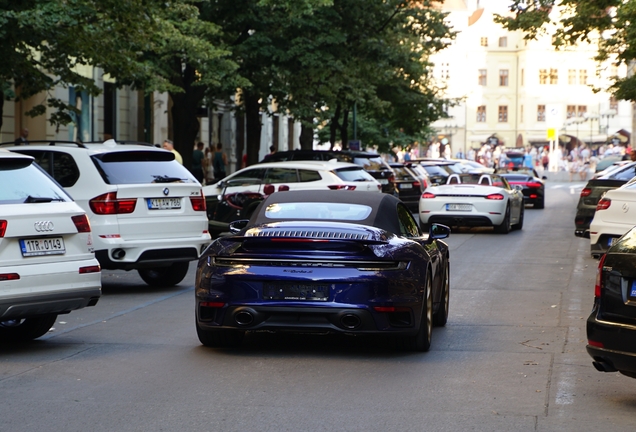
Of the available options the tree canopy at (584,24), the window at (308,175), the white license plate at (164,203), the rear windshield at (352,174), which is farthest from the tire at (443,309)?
the tree canopy at (584,24)

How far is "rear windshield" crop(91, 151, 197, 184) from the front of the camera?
45.4 ft

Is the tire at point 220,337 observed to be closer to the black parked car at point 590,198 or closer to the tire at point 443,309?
the tire at point 443,309

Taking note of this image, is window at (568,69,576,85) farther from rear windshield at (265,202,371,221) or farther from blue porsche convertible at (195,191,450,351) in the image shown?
blue porsche convertible at (195,191,450,351)

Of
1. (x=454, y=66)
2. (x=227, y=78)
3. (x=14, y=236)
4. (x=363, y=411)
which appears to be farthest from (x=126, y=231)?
(x=454, y=66)

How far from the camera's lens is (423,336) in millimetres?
9430

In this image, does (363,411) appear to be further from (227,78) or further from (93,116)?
(93,116)

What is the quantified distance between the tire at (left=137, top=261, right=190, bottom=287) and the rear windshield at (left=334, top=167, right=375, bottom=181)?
369 inches

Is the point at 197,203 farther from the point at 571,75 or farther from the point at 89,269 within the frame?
the point at 571,75

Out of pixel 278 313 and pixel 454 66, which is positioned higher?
pixel 454 66

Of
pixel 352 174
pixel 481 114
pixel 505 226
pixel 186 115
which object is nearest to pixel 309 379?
pixel 352 174

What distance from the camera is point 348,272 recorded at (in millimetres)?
9000

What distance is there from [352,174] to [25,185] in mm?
15364

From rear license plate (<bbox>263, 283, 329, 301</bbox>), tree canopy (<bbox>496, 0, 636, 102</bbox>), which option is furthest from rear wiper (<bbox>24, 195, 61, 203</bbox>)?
tree canopy (<bbox>496, 0, 636, 102</bbox>)

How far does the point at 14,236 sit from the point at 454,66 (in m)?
117
